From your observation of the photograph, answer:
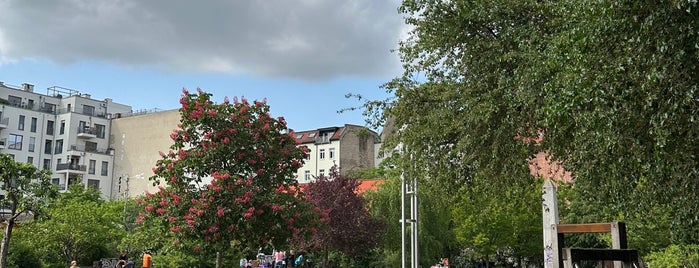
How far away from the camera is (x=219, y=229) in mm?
17500

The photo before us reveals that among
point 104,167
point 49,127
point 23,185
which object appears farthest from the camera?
point 104,167

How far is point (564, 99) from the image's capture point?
322 inches

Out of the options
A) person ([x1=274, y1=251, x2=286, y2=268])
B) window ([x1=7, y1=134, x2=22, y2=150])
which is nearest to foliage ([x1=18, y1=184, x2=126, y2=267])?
person ([x1=274, y1=251, x2=286, y2=268])

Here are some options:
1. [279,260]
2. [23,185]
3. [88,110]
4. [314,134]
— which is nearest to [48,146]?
[88,110]

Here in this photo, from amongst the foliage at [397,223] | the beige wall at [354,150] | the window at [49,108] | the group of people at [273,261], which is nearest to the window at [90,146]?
the window at [49,108]

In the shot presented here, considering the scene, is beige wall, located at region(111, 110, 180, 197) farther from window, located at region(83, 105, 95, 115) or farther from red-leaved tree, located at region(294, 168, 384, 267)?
red-leaved tree, located at region(294, 168, 384, 267)

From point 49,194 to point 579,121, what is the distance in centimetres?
1872

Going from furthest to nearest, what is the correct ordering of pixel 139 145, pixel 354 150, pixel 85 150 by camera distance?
pixel 85 150, pixel 354 150, pixel 139 145

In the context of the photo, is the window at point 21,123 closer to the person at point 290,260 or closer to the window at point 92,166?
the window at point 92,166

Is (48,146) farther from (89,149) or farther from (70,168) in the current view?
(70,168)

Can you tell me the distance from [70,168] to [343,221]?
5361cm

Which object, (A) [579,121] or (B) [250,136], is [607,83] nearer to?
(A) [579,121]

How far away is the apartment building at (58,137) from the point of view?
74.9 metres

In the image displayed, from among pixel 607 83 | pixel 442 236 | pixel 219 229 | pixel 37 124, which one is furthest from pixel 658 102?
pixel 37 124
